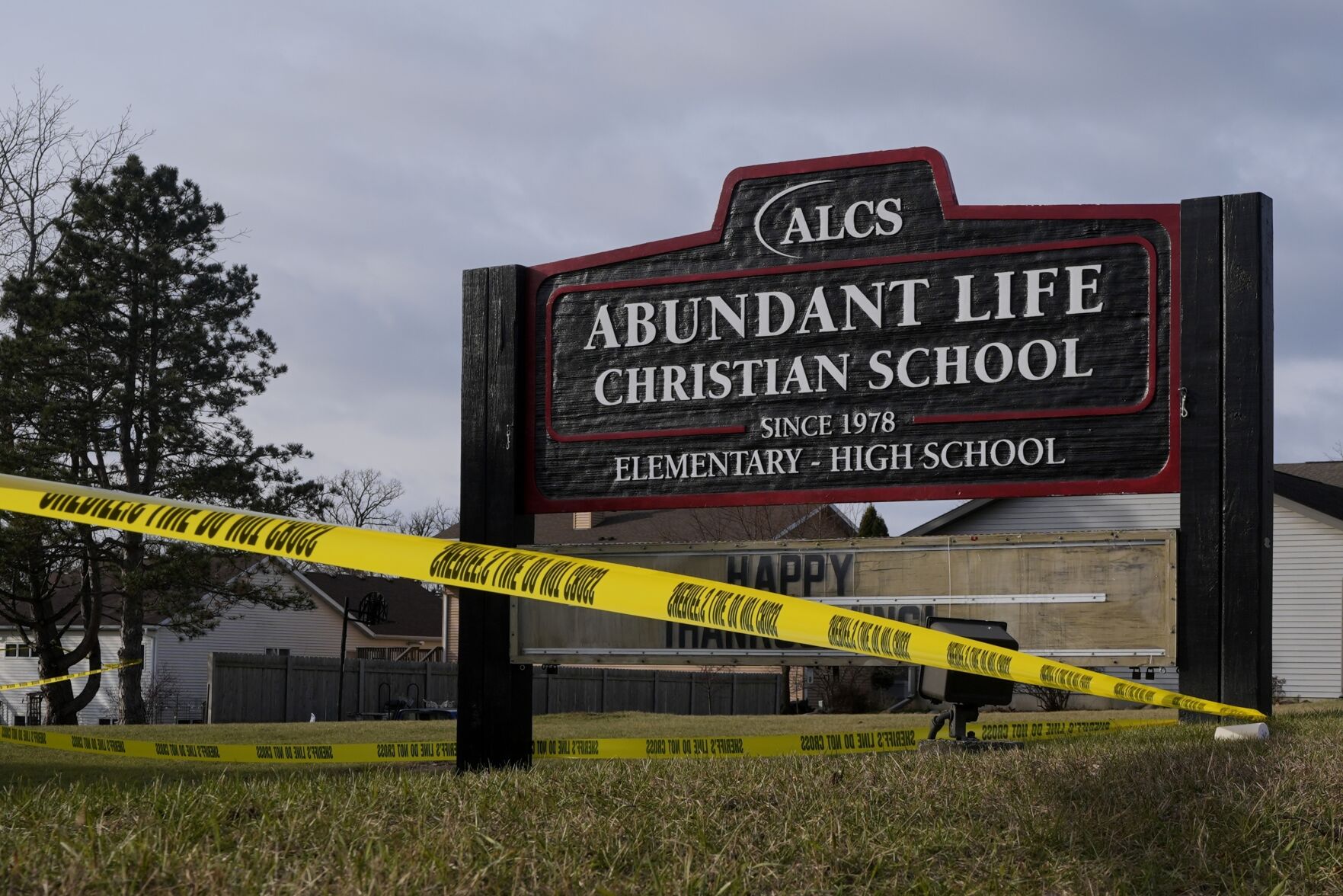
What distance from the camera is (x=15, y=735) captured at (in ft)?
37.4

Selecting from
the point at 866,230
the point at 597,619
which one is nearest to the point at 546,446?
the point at 597,619

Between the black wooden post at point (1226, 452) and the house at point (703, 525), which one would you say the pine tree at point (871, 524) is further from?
the black wooden post at point (1226, 452)

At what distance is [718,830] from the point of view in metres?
3.67

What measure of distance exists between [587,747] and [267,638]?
146ft

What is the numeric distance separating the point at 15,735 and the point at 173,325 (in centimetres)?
2424

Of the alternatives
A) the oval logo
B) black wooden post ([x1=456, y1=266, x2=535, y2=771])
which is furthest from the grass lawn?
the oval logo

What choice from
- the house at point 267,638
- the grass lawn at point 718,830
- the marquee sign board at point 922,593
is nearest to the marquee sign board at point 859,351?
the marquee sign board at point 922,593

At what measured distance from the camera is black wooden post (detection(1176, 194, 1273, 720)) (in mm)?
7480

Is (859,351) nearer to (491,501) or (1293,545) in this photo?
(491,501)

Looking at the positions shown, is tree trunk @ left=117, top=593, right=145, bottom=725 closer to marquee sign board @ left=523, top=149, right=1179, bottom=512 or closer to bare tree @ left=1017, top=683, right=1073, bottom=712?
bare tree @ left=1017, top=683, right=1073, bottom=712

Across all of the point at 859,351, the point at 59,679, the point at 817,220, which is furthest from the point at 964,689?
the point at 59,679

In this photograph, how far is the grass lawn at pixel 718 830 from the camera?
2.96 meters

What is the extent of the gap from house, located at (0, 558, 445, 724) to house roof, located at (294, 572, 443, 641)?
0.04 metres

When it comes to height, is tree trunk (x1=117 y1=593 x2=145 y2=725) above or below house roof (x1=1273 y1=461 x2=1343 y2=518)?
below
